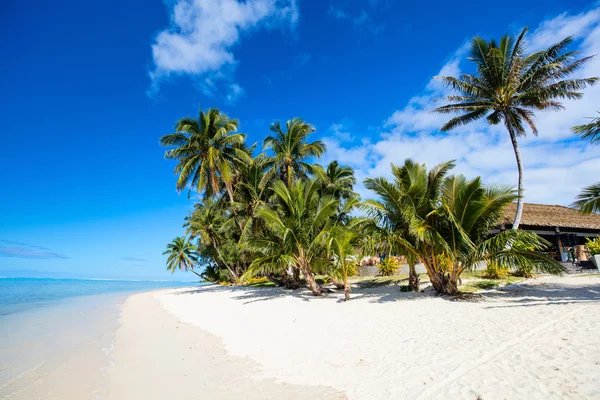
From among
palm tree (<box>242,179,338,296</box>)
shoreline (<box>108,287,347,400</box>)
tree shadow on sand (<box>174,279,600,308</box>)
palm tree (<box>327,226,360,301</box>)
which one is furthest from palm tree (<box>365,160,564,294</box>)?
shoreline (<box>108,287,347,400</box>)

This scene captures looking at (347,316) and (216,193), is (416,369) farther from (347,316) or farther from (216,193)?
(216,193)

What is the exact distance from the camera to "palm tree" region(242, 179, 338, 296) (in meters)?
11.6

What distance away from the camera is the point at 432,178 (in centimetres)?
972

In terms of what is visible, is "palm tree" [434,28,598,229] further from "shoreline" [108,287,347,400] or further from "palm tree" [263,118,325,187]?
"shoreline" [108,287,347,400]

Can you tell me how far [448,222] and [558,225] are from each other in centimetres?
1278

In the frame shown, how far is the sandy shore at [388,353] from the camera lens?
3.36 meters

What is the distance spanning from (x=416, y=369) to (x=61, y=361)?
7121 millimetres

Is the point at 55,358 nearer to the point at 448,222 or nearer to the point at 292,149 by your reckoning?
the point at 448,222

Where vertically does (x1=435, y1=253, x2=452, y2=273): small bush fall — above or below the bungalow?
below

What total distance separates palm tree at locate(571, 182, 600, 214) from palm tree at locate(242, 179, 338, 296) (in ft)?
25.8

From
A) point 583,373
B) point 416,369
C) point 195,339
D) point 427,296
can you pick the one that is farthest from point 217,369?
point 427,296

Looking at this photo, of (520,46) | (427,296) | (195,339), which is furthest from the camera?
(520,46)

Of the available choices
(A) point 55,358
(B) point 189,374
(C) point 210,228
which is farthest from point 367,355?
(C) point 210,228

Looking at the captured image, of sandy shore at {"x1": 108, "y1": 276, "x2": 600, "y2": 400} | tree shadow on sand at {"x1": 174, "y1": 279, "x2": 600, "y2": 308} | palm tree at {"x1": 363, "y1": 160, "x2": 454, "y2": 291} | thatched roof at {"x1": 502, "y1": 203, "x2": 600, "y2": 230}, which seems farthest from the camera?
thatched roof at {"x1": 502, "y1": 203, "x2": 600, "y2": 230}
